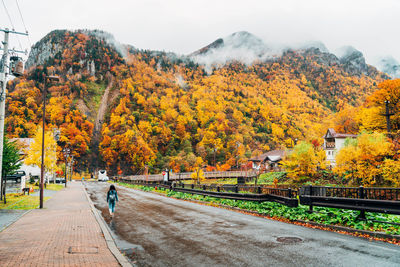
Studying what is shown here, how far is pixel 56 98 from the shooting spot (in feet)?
491

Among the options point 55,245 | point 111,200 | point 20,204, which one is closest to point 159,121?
point 20,204

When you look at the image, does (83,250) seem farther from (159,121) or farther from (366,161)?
(159,121)

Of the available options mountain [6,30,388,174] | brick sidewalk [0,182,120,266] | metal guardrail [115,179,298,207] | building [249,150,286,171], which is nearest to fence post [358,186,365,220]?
metal guardrail [115,179,298,207]

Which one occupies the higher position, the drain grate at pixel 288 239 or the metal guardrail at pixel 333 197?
the metal guardrail at pixel 333 197

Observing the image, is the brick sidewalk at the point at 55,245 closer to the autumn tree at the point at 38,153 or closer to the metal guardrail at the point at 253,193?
the metal guardrail at the point at 253,193

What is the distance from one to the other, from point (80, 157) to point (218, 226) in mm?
132125

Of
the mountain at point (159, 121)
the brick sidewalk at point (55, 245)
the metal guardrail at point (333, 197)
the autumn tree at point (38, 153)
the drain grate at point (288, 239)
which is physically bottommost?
the brick sidewalk at point (55, 245)

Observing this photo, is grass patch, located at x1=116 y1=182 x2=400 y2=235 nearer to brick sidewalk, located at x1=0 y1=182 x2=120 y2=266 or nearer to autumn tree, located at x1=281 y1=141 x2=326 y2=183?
brick sidewalk, located at x1=0 y1=182 x2=120 y2=266

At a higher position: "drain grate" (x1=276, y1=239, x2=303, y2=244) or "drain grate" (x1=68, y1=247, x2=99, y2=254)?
"drain grate" (x1=276, y1=239, x2=303, y2=244)

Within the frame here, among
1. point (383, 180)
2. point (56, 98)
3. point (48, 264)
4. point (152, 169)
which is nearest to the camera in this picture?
point (48, 264)

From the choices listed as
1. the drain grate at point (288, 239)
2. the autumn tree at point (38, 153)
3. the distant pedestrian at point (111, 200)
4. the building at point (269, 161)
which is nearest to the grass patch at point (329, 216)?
the drain grate at point (288, 239)

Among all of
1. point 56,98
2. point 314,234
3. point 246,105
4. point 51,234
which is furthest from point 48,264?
point 246,105

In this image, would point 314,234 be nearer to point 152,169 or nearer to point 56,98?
point 152,169

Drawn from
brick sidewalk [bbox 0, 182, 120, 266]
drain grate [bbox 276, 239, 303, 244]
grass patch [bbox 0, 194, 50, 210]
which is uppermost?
drain grate [bbox 276, 239, 303, 244]
